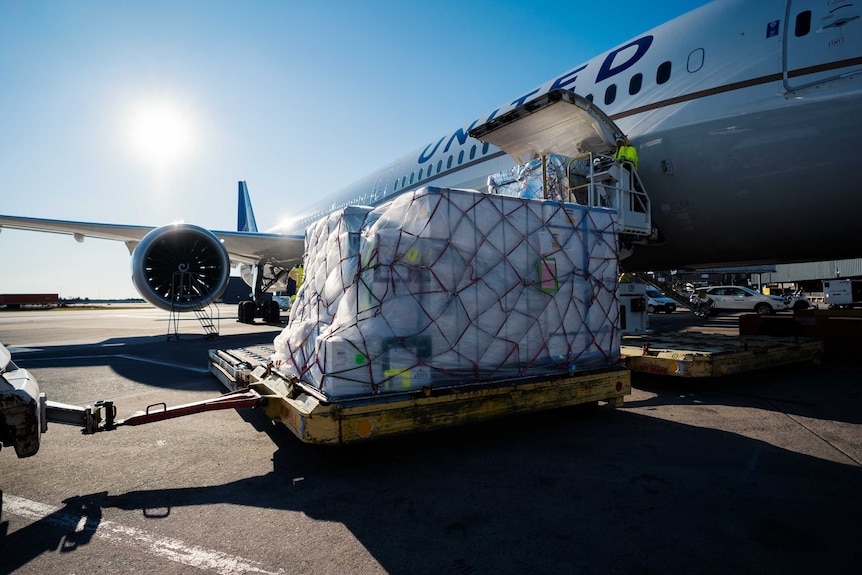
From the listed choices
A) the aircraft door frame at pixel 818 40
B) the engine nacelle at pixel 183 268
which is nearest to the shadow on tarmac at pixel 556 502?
the aircraft door frame at pixel 818 40

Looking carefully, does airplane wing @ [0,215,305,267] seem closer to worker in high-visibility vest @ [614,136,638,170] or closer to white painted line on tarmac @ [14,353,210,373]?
white painted line on tarmac @ [14,353,210,373]

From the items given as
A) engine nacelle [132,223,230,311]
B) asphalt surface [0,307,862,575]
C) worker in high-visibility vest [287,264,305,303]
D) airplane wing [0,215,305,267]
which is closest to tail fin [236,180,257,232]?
worker in high-visibility vest [287,264,305,303]

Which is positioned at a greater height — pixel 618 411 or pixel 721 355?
pixel 721 355

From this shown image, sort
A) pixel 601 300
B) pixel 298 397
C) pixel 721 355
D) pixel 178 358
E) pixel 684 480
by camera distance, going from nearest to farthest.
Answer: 1. pixel 684 480
2. pixel 298 397
3. pixel 601 300
4. pixel 721 355
5. pixel 178 358

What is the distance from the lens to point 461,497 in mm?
2693

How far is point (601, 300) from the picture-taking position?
4.25 meters

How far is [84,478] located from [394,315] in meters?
2.28

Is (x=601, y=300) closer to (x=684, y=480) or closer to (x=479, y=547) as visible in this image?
(x=684, y=480)

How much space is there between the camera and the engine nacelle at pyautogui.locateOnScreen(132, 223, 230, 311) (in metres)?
9.08

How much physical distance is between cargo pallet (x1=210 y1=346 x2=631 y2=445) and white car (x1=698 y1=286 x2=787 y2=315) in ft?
66.0

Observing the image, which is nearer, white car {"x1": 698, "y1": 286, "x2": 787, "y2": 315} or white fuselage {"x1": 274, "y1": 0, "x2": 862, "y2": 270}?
white fuselage {"x1": 274, "y1": 0, "x2": 862, "y2": 270}

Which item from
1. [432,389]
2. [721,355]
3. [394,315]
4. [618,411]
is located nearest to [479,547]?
[432,389]

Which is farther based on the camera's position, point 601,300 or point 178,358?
point 178,358

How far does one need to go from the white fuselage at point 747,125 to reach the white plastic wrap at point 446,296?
2.33m
